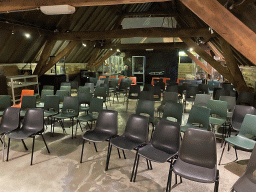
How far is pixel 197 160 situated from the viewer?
271 centimetres

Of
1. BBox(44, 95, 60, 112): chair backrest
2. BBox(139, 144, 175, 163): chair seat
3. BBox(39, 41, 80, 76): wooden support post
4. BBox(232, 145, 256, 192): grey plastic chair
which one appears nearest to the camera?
BBox(232, 145, 256, 192): grey plastic chair

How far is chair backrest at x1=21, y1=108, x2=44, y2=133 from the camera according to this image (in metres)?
3.96

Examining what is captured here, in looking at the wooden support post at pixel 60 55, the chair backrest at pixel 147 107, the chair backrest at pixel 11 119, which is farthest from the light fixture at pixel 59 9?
the wooden support post at pixel 60 55

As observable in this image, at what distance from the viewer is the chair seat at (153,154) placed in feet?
9.30

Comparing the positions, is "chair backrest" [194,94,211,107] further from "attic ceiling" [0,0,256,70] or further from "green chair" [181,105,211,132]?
"attic ceiling" [0,0,256,70]

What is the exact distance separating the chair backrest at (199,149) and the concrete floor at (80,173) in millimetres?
580

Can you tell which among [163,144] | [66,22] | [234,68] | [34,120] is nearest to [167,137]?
[163,144]

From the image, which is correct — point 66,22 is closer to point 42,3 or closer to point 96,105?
point 42,3

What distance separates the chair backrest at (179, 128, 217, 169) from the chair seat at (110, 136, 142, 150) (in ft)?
2.69

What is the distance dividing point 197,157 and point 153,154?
65 cm

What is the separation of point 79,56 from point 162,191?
11.7m

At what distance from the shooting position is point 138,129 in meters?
3.50

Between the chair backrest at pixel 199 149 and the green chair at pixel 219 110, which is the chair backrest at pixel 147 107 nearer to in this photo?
the green chair at pixel 219 110

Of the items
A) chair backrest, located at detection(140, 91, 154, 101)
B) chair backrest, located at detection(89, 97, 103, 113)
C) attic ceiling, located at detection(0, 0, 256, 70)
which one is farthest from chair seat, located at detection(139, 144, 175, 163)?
attic ceiling, located at detection(0, 0, 256, 70)
